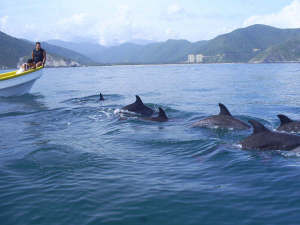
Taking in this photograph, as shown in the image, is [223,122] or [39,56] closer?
[223,122]

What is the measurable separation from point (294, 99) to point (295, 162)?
19719 millimetres

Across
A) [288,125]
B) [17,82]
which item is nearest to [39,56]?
[17,82]

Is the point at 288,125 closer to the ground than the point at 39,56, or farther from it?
closer to the ground

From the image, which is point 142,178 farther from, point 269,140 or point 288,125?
point 288,125

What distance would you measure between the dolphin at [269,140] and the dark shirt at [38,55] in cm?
2213

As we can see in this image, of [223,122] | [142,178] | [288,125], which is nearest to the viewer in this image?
[142,178]

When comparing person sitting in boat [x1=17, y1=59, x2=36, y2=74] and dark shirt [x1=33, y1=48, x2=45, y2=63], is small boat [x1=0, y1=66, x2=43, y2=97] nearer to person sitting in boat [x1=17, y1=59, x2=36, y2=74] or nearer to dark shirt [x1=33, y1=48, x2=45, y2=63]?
person sitting in boat [x1=17, y1=59, x2=36, y2=74]

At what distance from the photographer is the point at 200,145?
39.1ft

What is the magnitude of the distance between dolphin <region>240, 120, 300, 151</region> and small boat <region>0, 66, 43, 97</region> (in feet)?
74.1

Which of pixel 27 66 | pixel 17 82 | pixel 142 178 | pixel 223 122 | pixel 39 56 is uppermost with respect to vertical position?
pixel 39 56

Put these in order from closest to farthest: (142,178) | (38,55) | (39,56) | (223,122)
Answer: (142,178) < (223,122) < (38,55) < (39,56)

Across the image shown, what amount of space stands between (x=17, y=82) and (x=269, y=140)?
2400 centimetres

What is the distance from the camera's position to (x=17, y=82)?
28688 mm

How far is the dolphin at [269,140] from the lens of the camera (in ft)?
33.5
